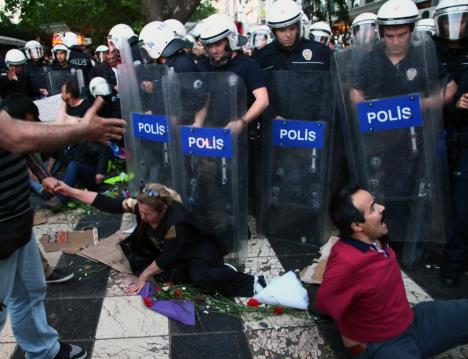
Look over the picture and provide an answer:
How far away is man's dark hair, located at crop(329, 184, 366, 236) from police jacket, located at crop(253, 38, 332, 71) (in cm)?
177

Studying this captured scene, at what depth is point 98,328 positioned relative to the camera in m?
2.69

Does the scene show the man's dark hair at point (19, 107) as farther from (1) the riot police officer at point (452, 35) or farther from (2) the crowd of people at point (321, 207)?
(1) the riot police officer at point (452, 35)

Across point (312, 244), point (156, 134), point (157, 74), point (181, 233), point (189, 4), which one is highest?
point (189, 4)

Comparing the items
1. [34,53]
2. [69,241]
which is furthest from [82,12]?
[69,241]

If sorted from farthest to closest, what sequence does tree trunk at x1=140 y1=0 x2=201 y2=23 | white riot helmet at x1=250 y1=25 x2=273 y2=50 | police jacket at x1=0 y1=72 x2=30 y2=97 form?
tree trunk at x1=140 y1=0 x2=201 y2=23 < white riot helmet at x1=250 y1=25 x2=273 y2=50 < police jacket at x1=0 y1=72 x2=30 y2=97

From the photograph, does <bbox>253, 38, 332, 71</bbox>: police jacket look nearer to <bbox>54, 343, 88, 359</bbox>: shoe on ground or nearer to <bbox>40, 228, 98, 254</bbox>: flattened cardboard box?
<bbox>40, 228, 98, 254</bbox>: flattened cardboard box

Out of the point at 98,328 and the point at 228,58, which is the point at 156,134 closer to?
the point at 228,58

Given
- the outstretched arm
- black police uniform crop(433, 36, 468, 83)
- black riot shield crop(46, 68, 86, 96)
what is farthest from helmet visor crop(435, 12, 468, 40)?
black riot shield crop(46, 68, 86, 96)

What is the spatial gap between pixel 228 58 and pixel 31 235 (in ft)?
6.96

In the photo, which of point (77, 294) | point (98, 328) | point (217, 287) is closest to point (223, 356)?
point (217, 287)

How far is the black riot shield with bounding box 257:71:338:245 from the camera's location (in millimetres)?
3449

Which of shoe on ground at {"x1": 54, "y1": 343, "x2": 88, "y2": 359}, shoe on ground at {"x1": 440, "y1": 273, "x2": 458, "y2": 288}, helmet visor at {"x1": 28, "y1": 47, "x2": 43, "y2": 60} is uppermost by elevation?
helmet visor at {"x1": 28, "y1": 47, "x2": 43, "y2": 60}

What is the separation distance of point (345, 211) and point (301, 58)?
6.46ft

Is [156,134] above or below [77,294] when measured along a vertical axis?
above
